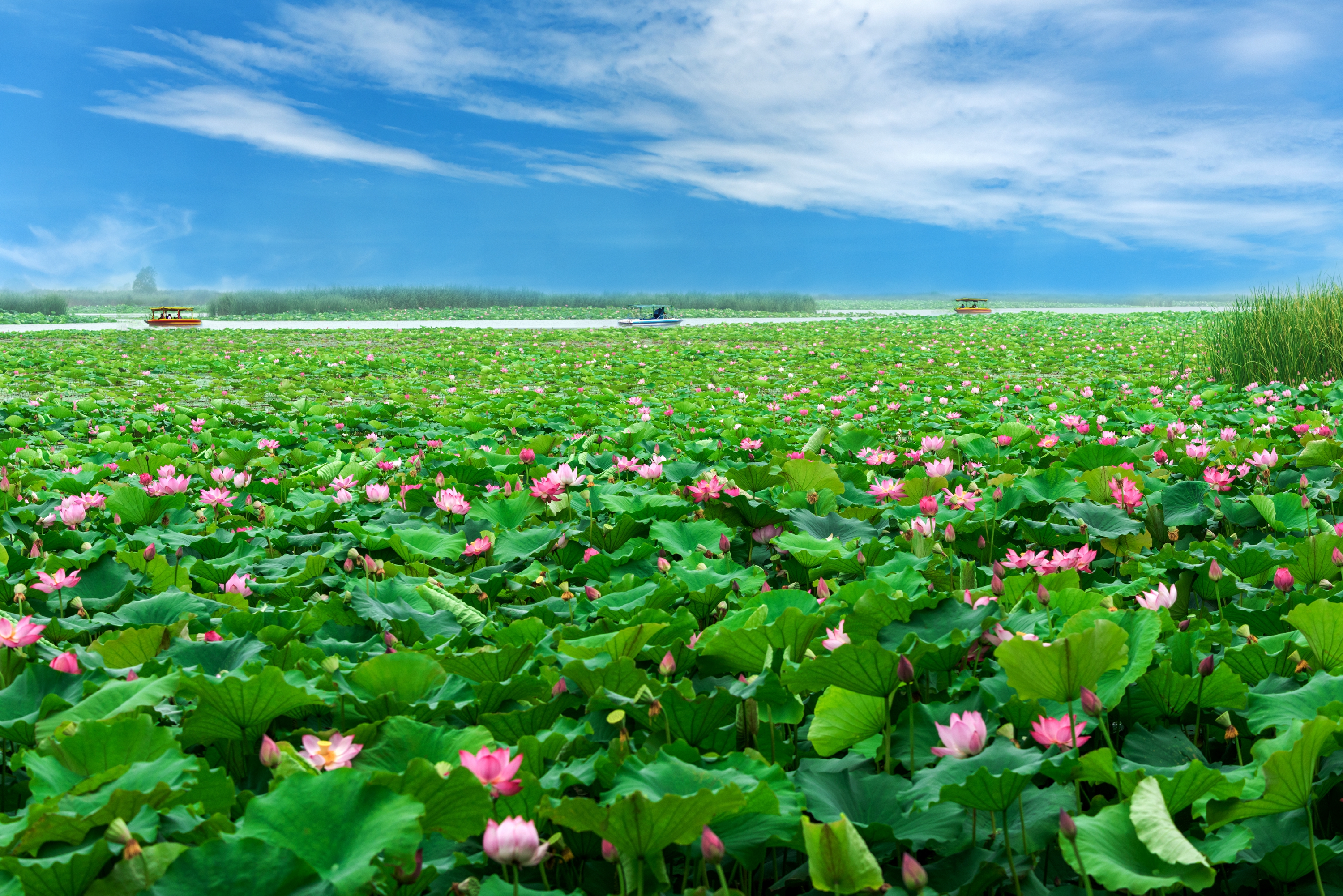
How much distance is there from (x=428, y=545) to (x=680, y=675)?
1.38 meters

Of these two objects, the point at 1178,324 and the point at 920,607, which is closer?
the point at 920,607

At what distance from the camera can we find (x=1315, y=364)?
8.47 meters

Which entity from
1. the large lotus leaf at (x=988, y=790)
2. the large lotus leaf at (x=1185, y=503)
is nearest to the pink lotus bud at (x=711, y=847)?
the large lotus leaf at (x=988, y=790)

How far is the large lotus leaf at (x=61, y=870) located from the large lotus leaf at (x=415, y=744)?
37cm

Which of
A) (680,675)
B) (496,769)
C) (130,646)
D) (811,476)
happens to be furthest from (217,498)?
(496,769)

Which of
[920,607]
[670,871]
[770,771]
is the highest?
[920,607]

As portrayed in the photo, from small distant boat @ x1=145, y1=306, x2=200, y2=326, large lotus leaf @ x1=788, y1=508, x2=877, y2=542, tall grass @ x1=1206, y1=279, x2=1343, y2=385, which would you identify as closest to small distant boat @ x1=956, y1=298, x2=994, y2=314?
tall grass @ x1=1206, y1=279, x2=1343, y2=385

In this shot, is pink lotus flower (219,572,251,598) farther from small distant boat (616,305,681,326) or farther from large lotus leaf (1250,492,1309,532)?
small distant boat (616,305,681,326)

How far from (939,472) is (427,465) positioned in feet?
9.13

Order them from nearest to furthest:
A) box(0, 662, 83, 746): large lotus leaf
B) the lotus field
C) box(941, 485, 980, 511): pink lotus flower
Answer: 1. the lotus field
2. box(0, 662, 83, 746): large lotus leaf
3. box(941, 485, 980, 511): pink lotus flower

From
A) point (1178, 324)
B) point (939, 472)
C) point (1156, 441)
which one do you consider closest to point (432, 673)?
point (939, 472)

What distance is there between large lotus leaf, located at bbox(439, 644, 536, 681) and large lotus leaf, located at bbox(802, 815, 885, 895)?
77cm

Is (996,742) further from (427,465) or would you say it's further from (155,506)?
(427,465)

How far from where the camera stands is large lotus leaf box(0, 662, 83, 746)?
1.46 metres
